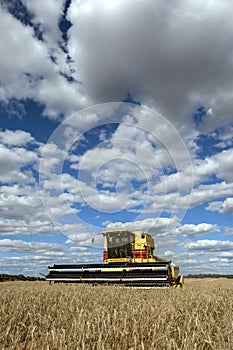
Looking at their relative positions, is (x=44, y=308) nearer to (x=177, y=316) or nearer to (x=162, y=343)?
(x=177, y=316)

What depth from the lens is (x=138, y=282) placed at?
1380 cm

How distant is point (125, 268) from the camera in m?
15.1

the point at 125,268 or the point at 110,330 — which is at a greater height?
the point at 125,268

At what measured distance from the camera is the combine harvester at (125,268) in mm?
13867

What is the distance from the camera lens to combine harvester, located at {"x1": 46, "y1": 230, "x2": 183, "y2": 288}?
13.9 metres

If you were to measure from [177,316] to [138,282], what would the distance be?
28.5ft

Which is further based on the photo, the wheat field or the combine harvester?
the combine harvester

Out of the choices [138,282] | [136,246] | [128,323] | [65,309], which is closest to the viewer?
[128,323]

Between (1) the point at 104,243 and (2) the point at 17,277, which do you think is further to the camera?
(2) the point at 17,277

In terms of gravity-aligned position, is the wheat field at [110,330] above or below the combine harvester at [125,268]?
below

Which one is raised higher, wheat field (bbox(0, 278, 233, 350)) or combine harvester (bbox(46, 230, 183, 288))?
combine harvester (bbox(46, 230, 183, 288))

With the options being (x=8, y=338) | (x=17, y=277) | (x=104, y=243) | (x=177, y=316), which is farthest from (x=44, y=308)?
(x=17, y=277)

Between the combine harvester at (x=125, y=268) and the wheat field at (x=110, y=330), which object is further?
the combine harvester at (x=125, y=268)

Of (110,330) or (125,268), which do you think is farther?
(125,268)
